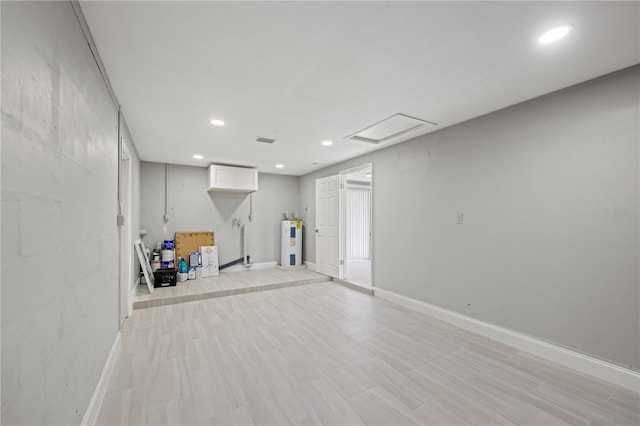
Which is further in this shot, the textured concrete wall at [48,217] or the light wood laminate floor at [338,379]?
the light wood laminate floor at [338,379]

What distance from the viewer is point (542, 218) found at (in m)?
2.56

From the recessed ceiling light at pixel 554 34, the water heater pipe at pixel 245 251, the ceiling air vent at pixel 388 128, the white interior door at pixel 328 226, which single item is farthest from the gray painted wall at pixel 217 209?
the recessed ceiling light at pixel 554 34

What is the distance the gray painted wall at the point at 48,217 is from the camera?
0.87 meters

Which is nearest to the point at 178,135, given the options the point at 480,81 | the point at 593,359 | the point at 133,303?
the point at 133,303

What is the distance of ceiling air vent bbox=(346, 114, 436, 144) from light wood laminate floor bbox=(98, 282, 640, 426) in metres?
2.52

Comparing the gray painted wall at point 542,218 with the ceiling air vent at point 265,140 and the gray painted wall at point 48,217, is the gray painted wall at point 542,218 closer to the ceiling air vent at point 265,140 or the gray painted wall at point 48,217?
the ceiling air vent at point 265,140

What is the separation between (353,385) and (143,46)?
9.66 ft

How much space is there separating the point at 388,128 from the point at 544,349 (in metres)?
2.90

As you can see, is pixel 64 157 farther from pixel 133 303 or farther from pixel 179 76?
pixel 133 303

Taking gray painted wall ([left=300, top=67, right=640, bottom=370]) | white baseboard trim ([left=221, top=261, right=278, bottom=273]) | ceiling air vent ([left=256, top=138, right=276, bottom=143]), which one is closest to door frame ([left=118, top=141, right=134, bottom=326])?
ceiling air vent ([left=256, top=138, right=276, bottom=143])

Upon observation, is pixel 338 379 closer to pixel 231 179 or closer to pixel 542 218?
pixel 542 218

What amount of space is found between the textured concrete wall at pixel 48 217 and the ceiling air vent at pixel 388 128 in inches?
110

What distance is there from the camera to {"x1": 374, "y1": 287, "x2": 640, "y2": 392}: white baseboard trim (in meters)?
2.08

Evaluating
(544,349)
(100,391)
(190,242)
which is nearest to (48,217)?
(100,391)
